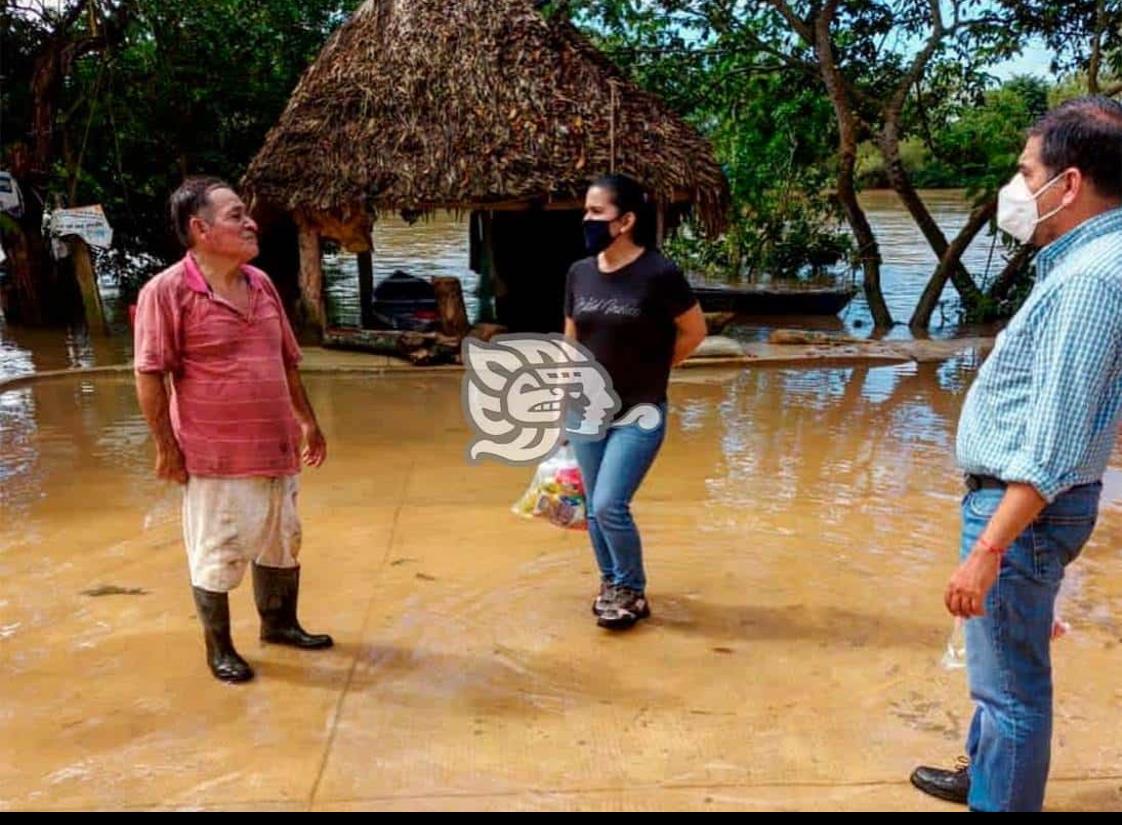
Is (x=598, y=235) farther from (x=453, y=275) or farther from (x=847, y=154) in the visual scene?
(x=453, y=275)

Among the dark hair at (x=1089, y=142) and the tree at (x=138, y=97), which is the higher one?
the tree at (x=138, y=97)

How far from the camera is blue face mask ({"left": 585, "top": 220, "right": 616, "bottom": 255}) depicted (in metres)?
3.47

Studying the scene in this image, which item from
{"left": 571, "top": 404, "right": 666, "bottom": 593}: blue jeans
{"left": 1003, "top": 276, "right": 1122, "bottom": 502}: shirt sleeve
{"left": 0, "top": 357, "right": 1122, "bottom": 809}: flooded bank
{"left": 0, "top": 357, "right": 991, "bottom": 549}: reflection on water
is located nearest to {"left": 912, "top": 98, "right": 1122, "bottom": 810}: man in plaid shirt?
{"left": 1003, "top": 276, "right": 1122, "bottom": 502}: shirt sleeve

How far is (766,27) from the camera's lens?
40.0 ft

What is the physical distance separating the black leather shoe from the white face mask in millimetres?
1356

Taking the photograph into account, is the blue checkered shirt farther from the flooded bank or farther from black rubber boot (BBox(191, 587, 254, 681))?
black rubber boot (BBox(191, 587, 254, 681))

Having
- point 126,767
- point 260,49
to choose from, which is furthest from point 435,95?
point 126,767

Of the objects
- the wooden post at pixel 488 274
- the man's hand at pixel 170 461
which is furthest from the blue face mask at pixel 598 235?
the wooden post at pixel 488 274

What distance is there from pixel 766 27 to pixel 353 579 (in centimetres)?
1014

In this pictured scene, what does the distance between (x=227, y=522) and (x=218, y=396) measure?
391 millimetres

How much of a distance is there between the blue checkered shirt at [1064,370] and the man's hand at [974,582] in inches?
6.4

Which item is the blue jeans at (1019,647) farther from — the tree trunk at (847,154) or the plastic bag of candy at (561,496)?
the tree trunk at (847,154)

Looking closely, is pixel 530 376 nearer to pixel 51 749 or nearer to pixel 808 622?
pixel 808 622

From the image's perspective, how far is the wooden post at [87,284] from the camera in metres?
10.7
